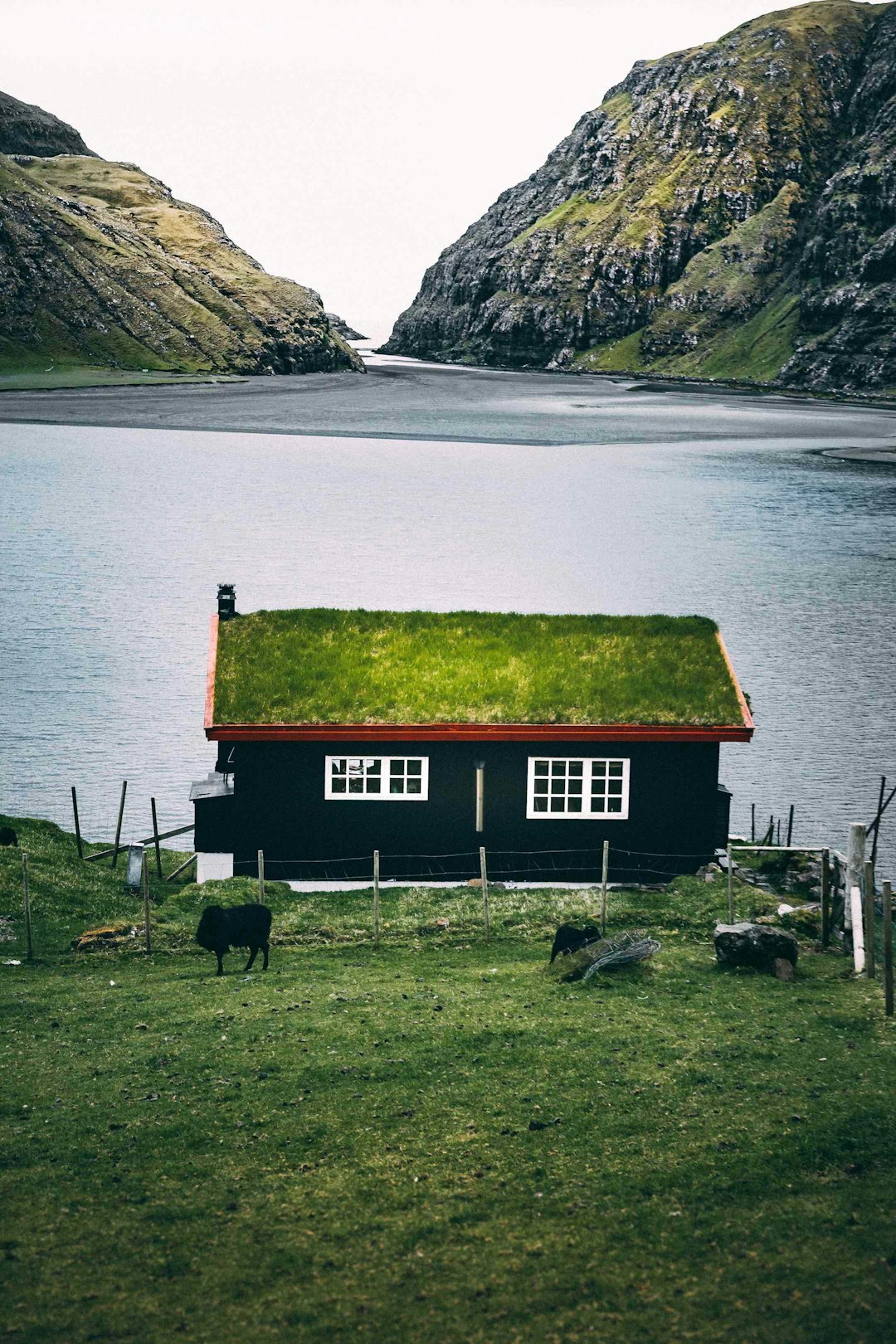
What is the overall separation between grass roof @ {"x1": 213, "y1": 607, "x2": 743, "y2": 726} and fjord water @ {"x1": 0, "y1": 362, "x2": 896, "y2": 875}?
355cm

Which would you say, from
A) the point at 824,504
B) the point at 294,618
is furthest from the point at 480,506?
the point at 294,618

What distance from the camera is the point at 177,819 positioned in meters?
50.9

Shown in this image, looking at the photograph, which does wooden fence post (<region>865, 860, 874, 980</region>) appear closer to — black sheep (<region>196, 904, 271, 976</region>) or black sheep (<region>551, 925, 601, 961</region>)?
black sheep (<region>551, 925, 601, 961</region>)

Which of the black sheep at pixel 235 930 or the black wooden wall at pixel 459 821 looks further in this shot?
the black wooden wall at pixel 459 821

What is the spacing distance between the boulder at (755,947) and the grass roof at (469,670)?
969 cm

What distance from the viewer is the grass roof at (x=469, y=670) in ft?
112

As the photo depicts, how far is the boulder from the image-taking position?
25.0m

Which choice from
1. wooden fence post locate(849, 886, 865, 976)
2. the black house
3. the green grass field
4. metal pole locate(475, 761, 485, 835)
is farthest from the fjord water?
wooden fence post locate(849, 886, 865, 976)

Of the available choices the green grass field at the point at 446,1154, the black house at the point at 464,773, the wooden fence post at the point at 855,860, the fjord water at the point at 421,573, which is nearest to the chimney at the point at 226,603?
the black house at the point at 464,773

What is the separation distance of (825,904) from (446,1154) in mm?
13283

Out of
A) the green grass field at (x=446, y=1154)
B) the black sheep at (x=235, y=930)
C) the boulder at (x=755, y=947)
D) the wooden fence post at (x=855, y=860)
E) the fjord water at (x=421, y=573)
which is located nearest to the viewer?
the green grass field at (x=446, y=1154)

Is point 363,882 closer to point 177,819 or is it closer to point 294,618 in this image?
point 294,618

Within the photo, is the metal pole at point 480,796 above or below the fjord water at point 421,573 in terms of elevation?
above

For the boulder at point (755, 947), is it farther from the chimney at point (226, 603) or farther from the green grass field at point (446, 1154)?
the chimney at point (226, 603)
